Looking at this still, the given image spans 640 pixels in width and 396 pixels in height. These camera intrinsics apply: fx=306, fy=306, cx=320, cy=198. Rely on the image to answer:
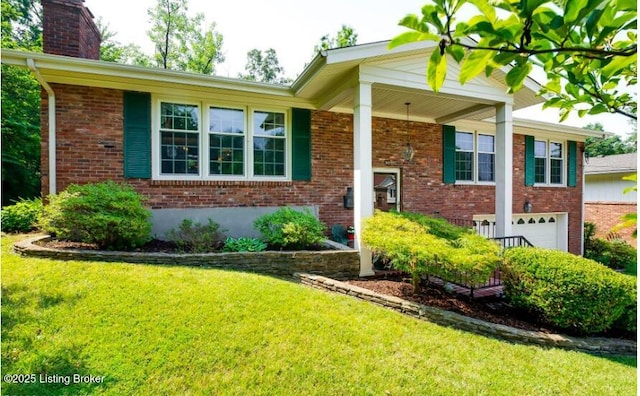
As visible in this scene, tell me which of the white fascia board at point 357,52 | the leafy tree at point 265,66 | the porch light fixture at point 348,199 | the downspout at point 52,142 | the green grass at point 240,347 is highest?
the leafy tree at point 265,66

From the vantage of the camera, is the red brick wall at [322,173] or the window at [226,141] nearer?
the red brick wall at [322,173]

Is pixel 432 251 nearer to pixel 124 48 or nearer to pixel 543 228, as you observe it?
pixel 543 228

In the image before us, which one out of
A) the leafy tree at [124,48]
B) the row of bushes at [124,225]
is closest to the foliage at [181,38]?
the leafy tree at [124,48]

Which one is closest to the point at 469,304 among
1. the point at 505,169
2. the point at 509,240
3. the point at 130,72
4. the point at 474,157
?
the point at 509,240

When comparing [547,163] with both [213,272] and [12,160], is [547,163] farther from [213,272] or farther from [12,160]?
[12,160]

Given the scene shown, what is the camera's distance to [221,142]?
734 centimetres

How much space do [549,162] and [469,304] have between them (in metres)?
9.17

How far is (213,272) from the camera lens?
495 centimetres

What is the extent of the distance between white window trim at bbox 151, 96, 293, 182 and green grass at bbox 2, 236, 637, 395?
116 inches

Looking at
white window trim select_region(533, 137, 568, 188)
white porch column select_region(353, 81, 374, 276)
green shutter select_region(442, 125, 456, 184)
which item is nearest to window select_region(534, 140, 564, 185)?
white window trim select_region(533, 137, 568, 188)

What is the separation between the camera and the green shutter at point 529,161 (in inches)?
419

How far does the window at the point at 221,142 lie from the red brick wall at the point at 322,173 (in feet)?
1.10

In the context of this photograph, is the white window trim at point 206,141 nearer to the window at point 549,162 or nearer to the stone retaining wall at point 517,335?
the stone retaining wall at point 517,335

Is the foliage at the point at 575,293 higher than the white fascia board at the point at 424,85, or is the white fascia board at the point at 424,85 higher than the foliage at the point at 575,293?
the white fascia board at the point at 424,85
